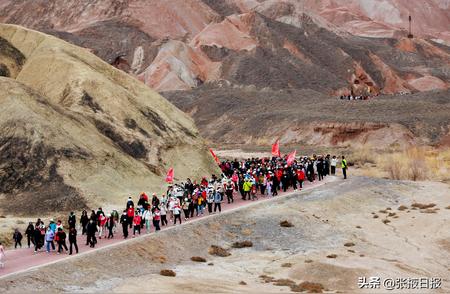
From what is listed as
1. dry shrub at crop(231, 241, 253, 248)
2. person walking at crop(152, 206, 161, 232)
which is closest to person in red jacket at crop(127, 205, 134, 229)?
person walking at crop(152, 206, 161, 232)

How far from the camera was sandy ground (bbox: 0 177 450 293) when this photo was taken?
2373cm

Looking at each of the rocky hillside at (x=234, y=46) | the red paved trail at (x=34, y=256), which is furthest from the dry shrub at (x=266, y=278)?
the rocky hillside at (x=234, y=46)

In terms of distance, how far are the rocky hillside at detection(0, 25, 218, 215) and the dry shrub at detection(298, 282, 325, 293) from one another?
16761mm

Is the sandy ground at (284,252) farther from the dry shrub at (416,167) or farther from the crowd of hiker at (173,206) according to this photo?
the dry shrub at (416,167)

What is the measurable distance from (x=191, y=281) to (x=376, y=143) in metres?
71.0

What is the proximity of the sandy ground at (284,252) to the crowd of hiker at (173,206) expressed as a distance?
1.28 meters

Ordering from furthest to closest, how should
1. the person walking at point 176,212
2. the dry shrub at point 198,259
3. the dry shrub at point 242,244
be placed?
the person walking at point 176,212 → the dry shrub at point 242,244 → the dry shrub at point 198,259

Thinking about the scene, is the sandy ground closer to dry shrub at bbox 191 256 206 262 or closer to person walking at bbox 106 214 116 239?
dry shrub at bbox 191 256 206 262

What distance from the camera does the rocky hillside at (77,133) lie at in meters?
40.1

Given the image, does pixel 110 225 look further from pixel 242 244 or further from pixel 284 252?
pixel 284 252

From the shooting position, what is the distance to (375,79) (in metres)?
144

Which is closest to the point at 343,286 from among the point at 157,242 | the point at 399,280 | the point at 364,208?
the point at 399,280

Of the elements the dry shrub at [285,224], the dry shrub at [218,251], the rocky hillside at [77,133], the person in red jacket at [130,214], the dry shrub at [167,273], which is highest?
the rocky hillside at [77,133]

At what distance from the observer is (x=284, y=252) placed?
101 ft
